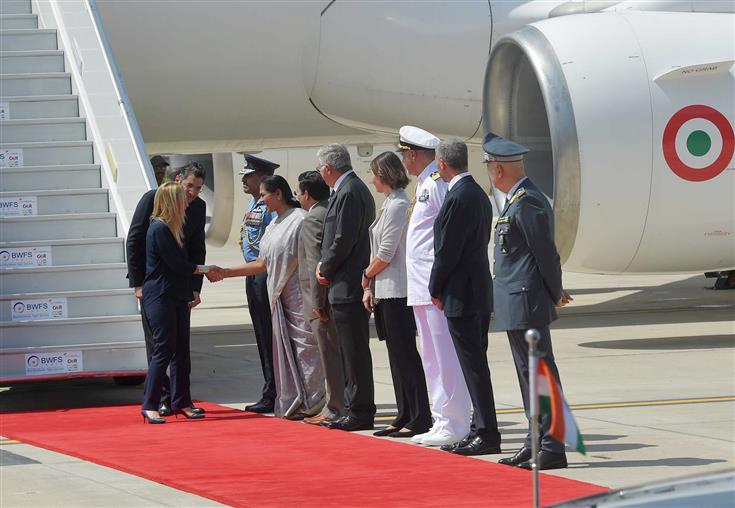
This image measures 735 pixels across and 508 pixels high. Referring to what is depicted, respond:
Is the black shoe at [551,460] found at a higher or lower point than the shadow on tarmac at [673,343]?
higher

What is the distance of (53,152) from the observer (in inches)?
374

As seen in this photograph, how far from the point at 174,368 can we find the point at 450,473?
2.40m

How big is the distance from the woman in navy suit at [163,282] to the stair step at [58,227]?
139 centimetres

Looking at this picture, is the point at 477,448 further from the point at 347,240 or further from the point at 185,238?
the point at 185,238

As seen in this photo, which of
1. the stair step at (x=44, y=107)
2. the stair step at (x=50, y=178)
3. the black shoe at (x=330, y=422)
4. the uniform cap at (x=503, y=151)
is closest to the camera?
the uniform cap at (x=503, y=151)

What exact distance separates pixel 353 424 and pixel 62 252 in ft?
8.58

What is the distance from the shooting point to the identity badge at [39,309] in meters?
8.46

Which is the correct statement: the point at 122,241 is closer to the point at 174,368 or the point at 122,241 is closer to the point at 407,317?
the point at 174,368

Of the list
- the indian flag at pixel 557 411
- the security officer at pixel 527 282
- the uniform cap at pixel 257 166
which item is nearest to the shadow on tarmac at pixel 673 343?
the uniform cap at pixel 257 166

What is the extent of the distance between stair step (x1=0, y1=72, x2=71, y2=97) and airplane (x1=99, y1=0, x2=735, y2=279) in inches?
67.7

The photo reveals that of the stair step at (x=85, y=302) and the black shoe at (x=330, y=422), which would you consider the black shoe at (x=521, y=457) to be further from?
the stair step at (x=85, y=302)

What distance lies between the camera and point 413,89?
1230cm

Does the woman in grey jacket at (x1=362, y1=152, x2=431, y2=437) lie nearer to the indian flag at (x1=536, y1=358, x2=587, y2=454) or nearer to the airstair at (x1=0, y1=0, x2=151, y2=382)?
→ the airstair at (x1=0, y1=0, x2=151, y2=382)

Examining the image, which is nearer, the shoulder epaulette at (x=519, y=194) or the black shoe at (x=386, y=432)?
the shoulder epaulette at (x=519, y=194)
